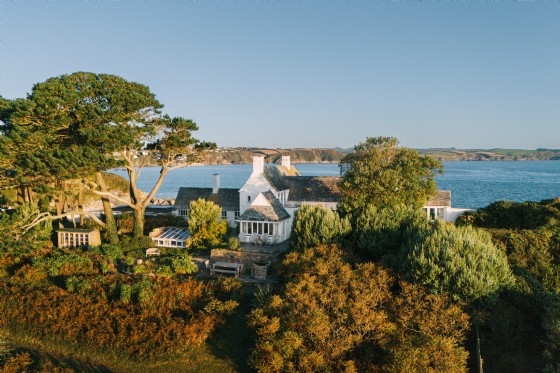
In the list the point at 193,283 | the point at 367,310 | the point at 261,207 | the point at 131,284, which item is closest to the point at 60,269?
the point at 131,284

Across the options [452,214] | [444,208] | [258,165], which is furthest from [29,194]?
[452,214]

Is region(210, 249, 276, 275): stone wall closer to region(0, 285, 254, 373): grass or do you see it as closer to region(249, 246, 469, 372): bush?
region(0, 285, 254, 373): grass

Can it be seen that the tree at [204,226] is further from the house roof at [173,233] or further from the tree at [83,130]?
the tree at [83,130]

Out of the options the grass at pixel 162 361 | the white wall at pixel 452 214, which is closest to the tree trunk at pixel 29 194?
the grass at pixel 162 361

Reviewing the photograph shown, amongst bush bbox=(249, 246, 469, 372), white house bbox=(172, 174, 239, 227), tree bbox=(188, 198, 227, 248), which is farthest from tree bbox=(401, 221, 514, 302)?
white house bbox=(172, 174, 239, 227)

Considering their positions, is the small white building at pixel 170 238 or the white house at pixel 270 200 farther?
the white house at pixel 270 200
